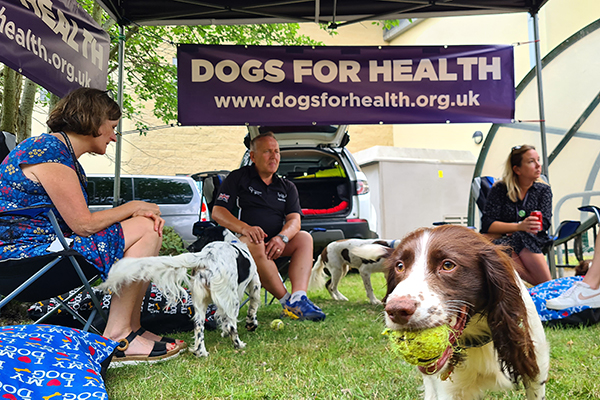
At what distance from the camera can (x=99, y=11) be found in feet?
19.9

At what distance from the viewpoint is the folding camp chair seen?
211cm

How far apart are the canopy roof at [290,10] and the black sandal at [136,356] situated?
278cm

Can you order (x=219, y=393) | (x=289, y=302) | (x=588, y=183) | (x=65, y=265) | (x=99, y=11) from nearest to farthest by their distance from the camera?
(x=219, y=393)
(x=65, y=265)
(x=289, y=302)
(x=588, y=183)
(x=99, y=11)

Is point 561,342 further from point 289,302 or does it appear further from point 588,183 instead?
point 588,183

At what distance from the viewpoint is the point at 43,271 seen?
2.10m

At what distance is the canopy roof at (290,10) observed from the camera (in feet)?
12.9

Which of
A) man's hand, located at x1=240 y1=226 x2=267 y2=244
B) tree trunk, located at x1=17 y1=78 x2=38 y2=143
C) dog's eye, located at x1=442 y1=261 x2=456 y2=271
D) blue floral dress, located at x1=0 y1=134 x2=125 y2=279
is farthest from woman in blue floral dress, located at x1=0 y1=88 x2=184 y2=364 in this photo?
tree trunk, located at x1=17 y1=78 x2=38 y2=143

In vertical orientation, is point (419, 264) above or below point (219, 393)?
above

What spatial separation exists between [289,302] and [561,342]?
6.46ft

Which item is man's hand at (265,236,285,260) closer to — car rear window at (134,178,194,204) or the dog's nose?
the dog's nose

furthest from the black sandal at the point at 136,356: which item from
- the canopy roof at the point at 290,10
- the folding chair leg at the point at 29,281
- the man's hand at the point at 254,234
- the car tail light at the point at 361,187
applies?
the car tail light at the point at 361,187

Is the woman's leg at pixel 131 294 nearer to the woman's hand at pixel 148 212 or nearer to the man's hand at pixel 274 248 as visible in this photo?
the woman's hand at pixel 148 212

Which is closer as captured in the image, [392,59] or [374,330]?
[374,330]

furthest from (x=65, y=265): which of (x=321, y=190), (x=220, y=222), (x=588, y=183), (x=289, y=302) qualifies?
(x=588, y=183)
